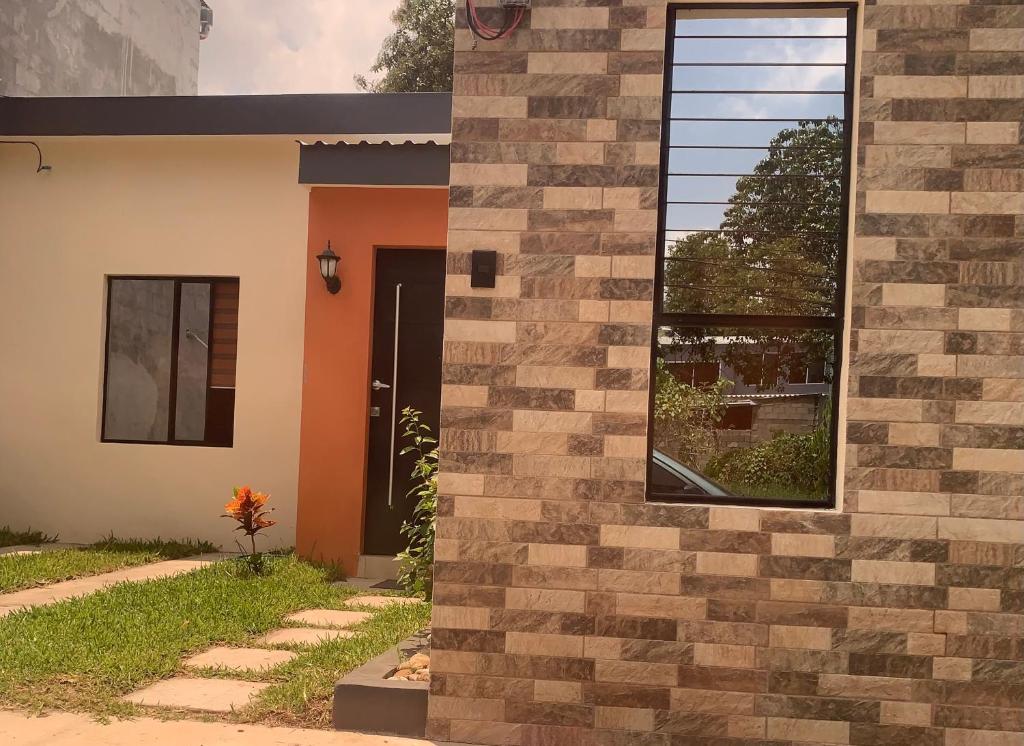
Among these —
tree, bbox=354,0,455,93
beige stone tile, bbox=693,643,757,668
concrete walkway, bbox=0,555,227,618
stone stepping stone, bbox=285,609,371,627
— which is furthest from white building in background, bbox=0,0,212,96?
beige stone tile, bbox=693,643,757,668

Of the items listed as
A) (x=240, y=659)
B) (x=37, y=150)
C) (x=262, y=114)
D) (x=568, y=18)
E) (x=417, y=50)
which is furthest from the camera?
(x=417, y=50)

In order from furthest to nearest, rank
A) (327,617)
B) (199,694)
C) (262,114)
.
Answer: (262,114)
(327,617)
(199,694)

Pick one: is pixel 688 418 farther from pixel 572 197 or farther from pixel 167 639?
pixel 167 639

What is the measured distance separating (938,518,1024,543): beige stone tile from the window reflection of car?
2.34 ft

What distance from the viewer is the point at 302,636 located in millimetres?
5117

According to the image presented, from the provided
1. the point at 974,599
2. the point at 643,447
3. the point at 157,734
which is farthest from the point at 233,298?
the point at 974,599

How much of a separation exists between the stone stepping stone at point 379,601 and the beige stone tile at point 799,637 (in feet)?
9.33

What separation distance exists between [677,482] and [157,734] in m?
2.09

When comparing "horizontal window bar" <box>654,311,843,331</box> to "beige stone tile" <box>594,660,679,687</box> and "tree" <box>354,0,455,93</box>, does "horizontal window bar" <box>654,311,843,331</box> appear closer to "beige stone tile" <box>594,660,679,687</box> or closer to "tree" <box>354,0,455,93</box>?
"beige stone tile" <box>594,660,679,687</box>

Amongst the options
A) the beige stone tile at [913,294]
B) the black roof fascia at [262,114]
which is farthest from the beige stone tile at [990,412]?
the black roof fascia at [262,114]

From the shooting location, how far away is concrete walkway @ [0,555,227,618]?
18.7 ft

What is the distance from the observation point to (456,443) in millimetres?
3510

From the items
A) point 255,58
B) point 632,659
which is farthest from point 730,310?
point 255,58

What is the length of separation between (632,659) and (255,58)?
34198 millimetres
